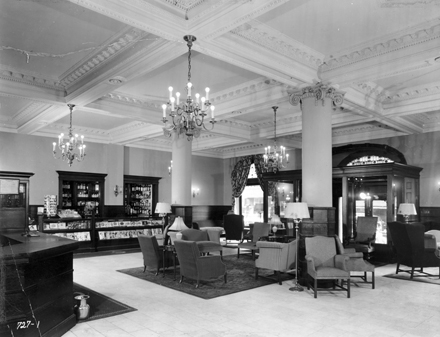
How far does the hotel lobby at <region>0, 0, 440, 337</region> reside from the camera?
16.7ft

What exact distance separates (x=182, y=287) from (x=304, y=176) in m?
3.18

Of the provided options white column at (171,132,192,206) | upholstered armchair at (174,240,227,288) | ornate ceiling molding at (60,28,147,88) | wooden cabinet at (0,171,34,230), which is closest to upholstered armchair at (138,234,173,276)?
upholstered armchair at (174,240,227,288)

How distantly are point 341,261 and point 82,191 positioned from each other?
1015 centimetres

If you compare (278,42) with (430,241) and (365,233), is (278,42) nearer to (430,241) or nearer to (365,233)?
(430,241)

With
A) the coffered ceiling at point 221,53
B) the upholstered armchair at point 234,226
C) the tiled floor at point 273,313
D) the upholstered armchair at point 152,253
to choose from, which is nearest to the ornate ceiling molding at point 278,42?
the coffered ceiling at point 221,53

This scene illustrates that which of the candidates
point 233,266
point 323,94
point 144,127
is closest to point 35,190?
point 144,127

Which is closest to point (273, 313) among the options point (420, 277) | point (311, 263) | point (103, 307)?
point (311, 263)

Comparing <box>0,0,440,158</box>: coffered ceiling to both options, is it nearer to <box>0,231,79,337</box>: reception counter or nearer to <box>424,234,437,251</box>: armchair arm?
<box>0,231,79,337</box>: reception counter

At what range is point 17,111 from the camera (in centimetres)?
1087

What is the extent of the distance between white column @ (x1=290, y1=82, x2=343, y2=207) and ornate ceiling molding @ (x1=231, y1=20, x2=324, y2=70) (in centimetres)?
60

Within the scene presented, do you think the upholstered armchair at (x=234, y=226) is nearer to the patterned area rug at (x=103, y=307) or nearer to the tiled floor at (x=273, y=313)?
the tiled floor at (x=273, y=313)

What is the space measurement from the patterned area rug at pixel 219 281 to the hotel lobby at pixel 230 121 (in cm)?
28

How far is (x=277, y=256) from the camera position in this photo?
24.6 feet

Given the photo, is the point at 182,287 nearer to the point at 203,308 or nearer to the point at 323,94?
the point at 203,308
